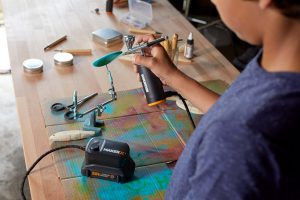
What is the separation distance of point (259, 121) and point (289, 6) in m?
0.15

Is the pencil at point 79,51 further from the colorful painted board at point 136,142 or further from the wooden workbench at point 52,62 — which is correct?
the colorful painted board at point 136,142

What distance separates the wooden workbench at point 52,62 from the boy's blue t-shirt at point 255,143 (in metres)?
0.45

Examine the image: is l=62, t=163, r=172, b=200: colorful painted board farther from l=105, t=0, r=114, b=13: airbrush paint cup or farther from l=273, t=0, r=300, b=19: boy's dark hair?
l=105, t=0, r=114, b=13: airbrush paint cup

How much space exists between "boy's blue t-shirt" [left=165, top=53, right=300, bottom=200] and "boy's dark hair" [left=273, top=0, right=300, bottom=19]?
81mm

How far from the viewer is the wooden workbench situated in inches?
42.0

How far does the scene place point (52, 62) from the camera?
1415 mm

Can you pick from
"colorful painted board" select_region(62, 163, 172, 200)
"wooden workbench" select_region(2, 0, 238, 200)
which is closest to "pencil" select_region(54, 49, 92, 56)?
"wooden workbench" select_region(2, 0, 238, 200)

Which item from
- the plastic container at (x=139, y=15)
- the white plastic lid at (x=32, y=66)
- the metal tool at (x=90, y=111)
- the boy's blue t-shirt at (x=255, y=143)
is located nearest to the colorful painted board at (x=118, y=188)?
the metal tool at (x=90, y=111)

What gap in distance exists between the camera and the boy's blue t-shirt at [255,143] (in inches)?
21.7

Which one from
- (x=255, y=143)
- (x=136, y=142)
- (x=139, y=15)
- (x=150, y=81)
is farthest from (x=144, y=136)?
(x=139, y=15)

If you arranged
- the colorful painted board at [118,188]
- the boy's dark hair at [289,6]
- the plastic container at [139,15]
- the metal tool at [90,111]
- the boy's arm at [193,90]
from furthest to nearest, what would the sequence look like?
the plastic container at [139,15] → the metal tool at [90,111] → the boy's arm at [193,90] → the colorful painted board at [118,188] → the boy's dark hair at [289,6]

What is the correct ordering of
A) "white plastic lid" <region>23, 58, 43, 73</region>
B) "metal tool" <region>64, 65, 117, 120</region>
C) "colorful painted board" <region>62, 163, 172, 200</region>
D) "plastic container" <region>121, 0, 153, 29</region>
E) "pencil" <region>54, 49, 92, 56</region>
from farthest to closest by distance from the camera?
"plastic container" <region>121, 0, 153, 29</region> → "pencil" <region>54, 49, 92, 56</region> → "white plastic lid" <region>23, 58, 43, 73</region> → "metal tool" <region>64, 65, 117, 120</region> → "colorful painted board" <region>62, 163, 172, 200</region>

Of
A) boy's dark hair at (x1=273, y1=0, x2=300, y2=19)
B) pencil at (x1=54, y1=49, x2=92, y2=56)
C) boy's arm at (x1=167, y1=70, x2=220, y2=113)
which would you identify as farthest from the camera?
pencil at (x1=54, y1=49, x2=92, y2=56)

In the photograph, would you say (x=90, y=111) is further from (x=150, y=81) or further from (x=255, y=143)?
(x=255, y=143)
